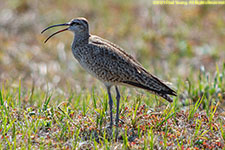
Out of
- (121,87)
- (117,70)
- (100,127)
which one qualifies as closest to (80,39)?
(117,70)

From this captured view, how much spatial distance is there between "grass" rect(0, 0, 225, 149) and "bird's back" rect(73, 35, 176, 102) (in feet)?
0.81

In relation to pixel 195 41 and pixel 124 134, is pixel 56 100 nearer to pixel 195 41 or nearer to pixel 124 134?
pixel 124 134

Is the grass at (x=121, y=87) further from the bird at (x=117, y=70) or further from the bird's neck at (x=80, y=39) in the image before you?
the bird's neck at (x=80, y=39)

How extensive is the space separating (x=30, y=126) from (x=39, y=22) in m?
7.44

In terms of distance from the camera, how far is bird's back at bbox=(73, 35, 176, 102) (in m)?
6.06

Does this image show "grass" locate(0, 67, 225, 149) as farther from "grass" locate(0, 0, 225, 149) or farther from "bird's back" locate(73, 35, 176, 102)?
"bird's back" locate(73, 35, 176, 102)

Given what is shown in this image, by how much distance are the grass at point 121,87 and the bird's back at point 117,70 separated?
246 millimetres

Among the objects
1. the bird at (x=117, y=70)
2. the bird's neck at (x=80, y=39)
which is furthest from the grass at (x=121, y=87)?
the bird's neck at (x=80, y=39)

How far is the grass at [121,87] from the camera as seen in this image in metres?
5.29

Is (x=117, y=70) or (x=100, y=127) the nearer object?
(x=100, y=127)

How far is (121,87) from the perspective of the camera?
7430 mm

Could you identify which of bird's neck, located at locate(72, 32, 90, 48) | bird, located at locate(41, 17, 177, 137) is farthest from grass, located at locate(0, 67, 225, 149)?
bird's neck, located at locate(72, 32, 90, 48)

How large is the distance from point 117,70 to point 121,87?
4.56 ft

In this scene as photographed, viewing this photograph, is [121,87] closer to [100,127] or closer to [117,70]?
[117,70]
